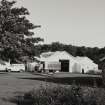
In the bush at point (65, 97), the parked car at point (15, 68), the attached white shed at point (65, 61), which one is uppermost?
the attached white shed at point (65, 61)

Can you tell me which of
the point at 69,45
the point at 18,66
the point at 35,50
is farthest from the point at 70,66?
the point at 69,45

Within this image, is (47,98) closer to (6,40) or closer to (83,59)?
(6,40)

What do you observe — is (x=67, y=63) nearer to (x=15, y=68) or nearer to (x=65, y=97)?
(x=15, y=68)

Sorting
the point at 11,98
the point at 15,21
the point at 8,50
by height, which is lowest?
the point at 11,98

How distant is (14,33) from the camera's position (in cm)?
4716

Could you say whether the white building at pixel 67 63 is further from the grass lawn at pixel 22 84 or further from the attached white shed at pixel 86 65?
the grass lawn at pixel 22 84

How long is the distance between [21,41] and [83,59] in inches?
1885

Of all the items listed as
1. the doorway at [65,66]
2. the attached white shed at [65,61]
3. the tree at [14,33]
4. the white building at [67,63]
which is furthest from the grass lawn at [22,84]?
the doorway at [65,66]

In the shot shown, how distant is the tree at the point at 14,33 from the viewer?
1736 inches

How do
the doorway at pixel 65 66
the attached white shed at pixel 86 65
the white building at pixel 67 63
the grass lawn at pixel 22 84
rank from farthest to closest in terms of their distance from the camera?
1. the attached white shed at pixel 86 65
2. the doorway at pixel 65 66
3. the white building at pixel 67 63
4. the grass lawn at pixel 22 84

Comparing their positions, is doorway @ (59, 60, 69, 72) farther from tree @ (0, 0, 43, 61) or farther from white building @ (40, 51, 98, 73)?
tree @ (0, 0, 43, 61)

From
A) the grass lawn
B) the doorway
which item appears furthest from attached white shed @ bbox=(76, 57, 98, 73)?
the grass lawn

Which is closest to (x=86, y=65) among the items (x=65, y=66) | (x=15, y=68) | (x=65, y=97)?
(x=65, y=66)

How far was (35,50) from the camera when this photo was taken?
48.4 meters
